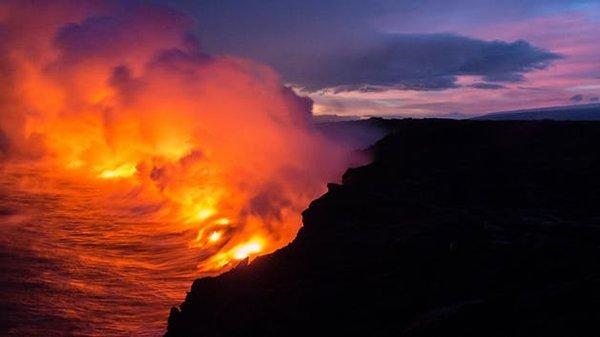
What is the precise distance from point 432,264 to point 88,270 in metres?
15.4

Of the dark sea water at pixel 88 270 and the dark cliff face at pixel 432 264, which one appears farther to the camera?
the dark sea water at pixel 88 270

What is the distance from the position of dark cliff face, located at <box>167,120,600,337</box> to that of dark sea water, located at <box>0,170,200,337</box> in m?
6.16

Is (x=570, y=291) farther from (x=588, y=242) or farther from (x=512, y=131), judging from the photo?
(x=512, y=131)

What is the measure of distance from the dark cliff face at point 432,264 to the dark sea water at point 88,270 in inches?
243

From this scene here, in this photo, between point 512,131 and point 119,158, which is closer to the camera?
point 512,131

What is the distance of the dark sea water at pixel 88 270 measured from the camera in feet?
54.5

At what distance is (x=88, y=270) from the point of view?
21.4m

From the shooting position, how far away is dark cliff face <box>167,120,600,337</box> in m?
7.78

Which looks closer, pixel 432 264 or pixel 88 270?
pixel 432 264

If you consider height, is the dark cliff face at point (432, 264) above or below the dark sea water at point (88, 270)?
→ above

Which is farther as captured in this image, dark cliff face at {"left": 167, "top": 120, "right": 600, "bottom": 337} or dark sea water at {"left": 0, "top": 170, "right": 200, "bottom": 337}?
dark sea water at {"left": 0, "top": 170, "right": 200, "bottom": 337}

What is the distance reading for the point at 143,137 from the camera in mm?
42094

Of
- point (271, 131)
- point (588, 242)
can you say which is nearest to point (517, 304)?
point (588, 242)

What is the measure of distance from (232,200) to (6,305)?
12.3m
